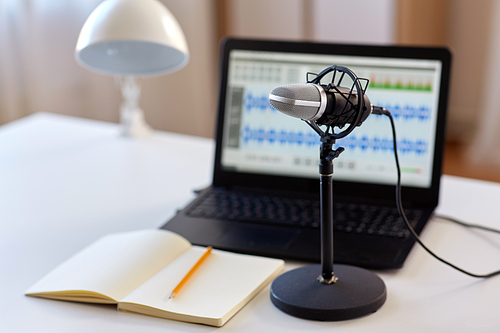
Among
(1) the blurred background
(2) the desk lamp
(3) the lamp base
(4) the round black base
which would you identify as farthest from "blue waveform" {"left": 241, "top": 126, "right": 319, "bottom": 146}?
(1) the blurred background

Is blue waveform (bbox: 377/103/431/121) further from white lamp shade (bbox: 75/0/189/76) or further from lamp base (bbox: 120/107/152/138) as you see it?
lamp base (bbox: 120/107/152/138)

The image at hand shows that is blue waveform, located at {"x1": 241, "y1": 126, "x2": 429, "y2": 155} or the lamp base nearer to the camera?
blue waveform, located at {"x1": 241, "y1": 126, "x2": 429, "y2": 155}

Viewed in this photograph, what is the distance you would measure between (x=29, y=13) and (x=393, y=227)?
2.17 meters

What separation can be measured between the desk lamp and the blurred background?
4.83 feet

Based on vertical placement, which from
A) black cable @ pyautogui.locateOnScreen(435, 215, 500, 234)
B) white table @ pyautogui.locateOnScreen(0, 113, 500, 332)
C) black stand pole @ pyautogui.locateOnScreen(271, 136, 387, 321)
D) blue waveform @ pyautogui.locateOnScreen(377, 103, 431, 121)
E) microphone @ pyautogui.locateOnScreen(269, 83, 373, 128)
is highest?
microphone @ pyautogui.locateOnScreen(269, 83, 373, 128)

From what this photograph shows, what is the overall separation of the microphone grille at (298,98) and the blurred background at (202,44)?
210 centimetres

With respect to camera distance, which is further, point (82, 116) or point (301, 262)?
point (82, 116)

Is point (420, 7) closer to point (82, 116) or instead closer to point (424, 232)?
point (82, 116)

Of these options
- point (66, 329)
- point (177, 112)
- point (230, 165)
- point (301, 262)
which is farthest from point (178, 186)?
point (177, 112)

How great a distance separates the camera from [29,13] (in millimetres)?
2518

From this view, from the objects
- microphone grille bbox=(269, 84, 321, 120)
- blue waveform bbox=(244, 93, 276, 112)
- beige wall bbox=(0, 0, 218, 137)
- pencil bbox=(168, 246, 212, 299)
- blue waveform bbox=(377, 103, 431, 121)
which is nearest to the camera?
microphone grille bbox=(269, 84, 321, 120)

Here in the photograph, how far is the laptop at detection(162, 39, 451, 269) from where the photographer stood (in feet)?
2.85

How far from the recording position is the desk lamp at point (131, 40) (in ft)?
3.41

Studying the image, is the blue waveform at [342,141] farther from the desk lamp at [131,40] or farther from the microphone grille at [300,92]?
the microphone grille at [300,92]
